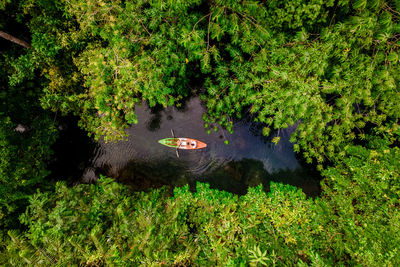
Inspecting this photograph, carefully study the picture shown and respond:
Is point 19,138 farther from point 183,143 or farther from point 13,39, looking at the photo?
point 183,143

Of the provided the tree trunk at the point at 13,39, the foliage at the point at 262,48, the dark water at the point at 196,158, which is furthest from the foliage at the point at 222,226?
the tree trunk at the point at 13,39

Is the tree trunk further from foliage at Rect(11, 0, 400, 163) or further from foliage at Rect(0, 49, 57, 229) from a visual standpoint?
foliage at Rect(11, 0, 400, 163)

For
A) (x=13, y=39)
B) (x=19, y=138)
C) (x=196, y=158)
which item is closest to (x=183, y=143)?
(x=196, y=158)

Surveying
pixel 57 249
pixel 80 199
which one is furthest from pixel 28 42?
pixel 57 249

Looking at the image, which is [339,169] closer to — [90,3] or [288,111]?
[288,111]

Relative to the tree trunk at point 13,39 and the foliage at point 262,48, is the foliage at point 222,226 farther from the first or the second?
the tree trunk at point 13,39
